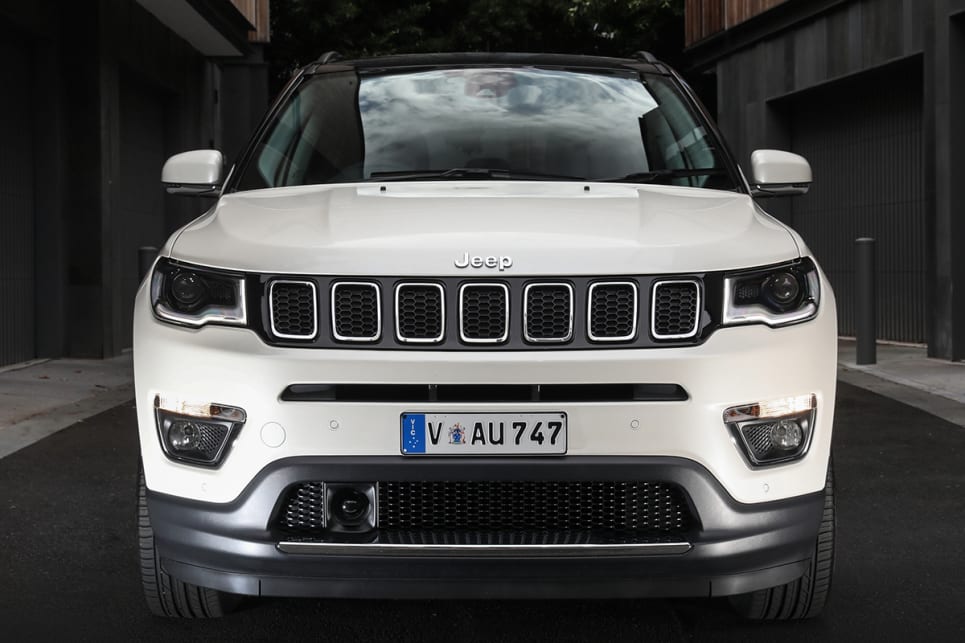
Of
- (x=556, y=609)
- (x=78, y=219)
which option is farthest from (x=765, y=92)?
(x=556, y=609)

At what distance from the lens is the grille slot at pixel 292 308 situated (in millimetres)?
3254

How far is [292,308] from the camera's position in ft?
10.7

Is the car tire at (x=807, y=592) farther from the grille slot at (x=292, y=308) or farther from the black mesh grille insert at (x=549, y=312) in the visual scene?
the grille slot at (x=292, y=308)

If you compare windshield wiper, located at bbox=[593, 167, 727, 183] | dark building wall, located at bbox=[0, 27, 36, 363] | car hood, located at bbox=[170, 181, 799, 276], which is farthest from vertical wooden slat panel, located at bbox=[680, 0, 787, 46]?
car hood, located at bbox=[170, 181, 799, 276]

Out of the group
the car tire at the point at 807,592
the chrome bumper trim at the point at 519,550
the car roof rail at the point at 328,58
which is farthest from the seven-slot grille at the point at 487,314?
the car roof rail at the point at 328,58

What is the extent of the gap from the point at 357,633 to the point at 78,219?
957cm

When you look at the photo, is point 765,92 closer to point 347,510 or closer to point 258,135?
point 258,135

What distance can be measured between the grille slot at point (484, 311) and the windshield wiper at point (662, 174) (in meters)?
1.18

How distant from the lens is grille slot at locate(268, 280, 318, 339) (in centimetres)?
325

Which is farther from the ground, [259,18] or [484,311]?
[259,18]

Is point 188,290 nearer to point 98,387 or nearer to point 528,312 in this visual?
point 528,312

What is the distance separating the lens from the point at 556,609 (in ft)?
13.0

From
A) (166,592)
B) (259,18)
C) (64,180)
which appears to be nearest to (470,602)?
(166,592)

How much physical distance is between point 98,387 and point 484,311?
7388 millimetres
